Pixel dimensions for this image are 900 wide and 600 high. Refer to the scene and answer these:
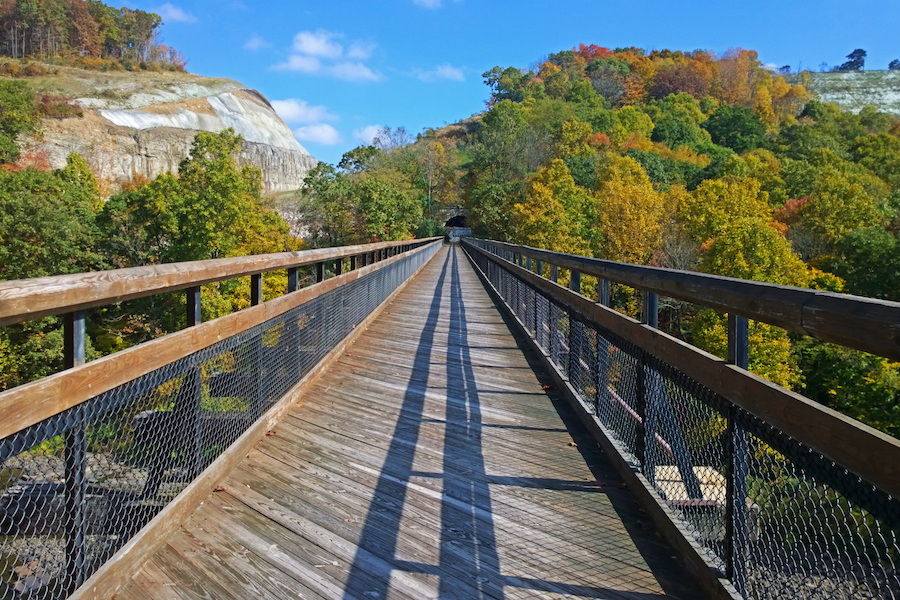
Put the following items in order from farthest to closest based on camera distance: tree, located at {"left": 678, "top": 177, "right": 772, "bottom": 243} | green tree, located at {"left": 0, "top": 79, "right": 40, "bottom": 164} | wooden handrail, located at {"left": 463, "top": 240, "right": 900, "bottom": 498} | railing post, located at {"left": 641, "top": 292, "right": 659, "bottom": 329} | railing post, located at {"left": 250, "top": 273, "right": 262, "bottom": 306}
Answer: green tree, located at {"left": 0, "top": 79, "right": 40, "bottom": 164}, tree, located at {"left": 678, "top": 177, "right": 772, "bottom": 243}, railing post, located at {"left": 250, "top": 273, "right": 262, "bottom": 306}, railing post, located at {"left": 641, "top": 292, "right": 659, "bottom": 329}, wooden handrail, located at {"left": 463, "top": 240, "right": 900, "bottom": 498}

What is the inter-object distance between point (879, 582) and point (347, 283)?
5.88 metres

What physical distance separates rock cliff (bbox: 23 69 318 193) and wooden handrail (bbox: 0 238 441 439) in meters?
80.4

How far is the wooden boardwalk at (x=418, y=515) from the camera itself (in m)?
2.39

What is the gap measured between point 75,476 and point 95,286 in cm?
72

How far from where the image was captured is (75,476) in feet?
7.09

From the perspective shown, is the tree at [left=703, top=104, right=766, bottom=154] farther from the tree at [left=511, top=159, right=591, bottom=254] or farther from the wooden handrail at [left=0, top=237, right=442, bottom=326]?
the wooden handrail at [left=0, top=237, right=442, bottom=326]

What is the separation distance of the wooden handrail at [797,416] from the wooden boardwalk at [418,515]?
87 cm

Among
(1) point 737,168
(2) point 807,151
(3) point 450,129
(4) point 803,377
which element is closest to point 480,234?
(1) point 737,168

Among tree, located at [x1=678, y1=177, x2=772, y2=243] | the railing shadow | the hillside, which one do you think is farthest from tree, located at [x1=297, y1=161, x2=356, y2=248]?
the hillside

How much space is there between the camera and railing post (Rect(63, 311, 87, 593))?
207cm

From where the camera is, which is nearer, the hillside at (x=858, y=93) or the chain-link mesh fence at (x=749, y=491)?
the chain-link mesh fence at (x=749, y=491)

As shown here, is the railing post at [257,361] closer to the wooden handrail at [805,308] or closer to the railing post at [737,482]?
the wooden handrail at [805,308]

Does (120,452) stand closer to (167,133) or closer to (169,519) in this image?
(169,519)

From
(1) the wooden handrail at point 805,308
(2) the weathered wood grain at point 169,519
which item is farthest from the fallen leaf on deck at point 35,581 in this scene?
(1) the wooden handrail at point 805,308
